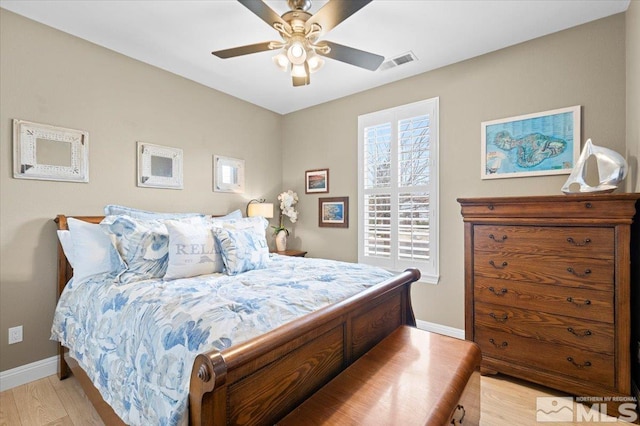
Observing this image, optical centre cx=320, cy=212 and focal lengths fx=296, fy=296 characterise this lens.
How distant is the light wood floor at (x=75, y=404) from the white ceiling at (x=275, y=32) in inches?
109

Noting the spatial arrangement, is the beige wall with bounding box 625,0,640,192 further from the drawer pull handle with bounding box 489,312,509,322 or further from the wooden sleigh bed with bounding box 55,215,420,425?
the wooden sleigh bed with bounding box 55,215,420,425

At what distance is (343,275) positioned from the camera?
6.59 ft

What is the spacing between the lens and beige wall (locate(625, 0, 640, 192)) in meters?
1.92

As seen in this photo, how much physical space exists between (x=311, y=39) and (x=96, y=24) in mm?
1774

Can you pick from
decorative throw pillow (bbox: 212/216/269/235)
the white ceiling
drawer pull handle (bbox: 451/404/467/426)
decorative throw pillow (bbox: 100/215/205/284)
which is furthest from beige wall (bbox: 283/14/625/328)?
decorative throw pillow (bbox: 100/215/205/284)

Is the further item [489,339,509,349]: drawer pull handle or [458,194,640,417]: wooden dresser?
[489,339,509,349]: drawer pull handle

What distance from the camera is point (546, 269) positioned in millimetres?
2031

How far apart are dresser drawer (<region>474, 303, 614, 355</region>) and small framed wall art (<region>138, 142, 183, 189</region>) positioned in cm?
309

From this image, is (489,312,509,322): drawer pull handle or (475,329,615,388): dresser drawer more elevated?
(489,312,509,322): drawer pull handle

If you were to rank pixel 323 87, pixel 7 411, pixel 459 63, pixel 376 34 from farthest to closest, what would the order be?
pixel 323 87
pixel 459 63
pixel 376 34
pixel 7 411

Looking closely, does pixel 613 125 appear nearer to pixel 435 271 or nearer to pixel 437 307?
pixel 435 271

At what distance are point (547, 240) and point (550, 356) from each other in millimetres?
785

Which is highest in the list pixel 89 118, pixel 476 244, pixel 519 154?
pixel 89 118

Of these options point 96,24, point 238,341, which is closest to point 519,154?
point 238,341
